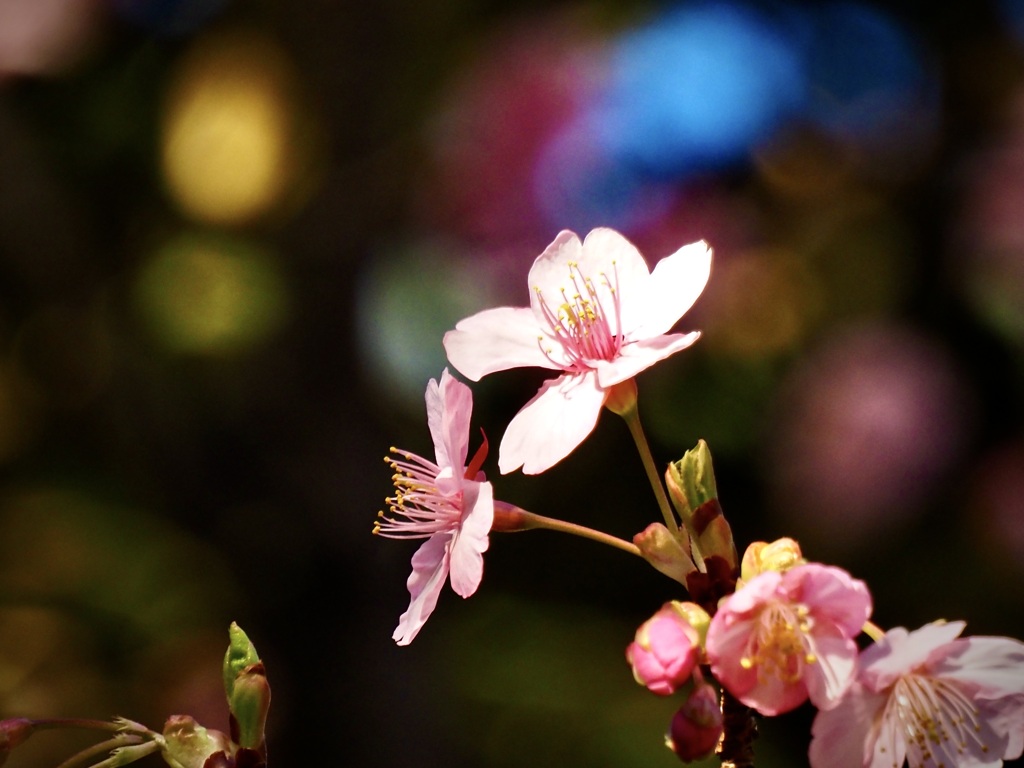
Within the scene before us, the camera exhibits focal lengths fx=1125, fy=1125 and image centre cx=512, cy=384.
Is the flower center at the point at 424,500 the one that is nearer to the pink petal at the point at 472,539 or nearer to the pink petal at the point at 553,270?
the pink petal at the point at 472,539

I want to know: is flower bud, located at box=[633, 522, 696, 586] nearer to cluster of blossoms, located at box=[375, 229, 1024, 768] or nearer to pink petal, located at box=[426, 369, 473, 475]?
cluster of blossoms, located at box=[375, 229, 1024, 768]

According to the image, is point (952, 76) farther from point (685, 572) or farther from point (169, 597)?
point (685, 572)

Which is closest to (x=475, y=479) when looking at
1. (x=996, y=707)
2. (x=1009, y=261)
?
(x=996, y=707)

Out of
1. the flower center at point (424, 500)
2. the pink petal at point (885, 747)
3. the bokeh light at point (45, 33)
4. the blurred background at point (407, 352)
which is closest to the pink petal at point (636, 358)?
the flower center at point (424, 500)

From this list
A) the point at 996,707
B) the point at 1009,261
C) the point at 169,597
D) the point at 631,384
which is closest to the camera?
the point at 996,707

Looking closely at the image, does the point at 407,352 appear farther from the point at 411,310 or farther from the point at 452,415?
the point at 452,415

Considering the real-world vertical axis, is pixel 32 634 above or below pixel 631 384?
below

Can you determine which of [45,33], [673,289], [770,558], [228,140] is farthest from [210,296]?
[770,558]

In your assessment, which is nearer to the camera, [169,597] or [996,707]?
[996,707]
